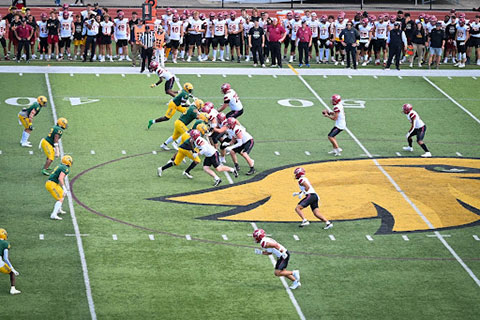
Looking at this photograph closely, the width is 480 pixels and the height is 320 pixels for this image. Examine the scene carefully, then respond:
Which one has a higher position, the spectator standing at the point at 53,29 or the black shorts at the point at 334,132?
the spectator standing at the point at 53,29

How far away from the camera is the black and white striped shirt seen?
35625 mm

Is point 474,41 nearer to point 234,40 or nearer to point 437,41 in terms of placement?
point 437,41

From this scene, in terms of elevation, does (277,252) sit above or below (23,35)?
below

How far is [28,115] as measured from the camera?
1077 inches

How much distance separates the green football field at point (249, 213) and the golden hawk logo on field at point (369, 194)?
5 cm

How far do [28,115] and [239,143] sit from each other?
237 inches

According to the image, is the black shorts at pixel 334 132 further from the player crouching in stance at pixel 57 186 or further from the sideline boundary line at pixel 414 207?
the player crouching in stance at pixel 57 186

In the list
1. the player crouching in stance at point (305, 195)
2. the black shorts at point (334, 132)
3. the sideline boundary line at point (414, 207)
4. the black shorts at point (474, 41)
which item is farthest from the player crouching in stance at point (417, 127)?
the black shorts at point (474, 41)

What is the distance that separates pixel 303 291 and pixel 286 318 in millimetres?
1260

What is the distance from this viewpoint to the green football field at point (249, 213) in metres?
18.5

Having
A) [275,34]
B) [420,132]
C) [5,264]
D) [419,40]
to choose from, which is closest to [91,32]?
[275,34]

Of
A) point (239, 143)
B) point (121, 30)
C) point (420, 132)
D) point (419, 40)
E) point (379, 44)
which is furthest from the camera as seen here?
point (379, 44)

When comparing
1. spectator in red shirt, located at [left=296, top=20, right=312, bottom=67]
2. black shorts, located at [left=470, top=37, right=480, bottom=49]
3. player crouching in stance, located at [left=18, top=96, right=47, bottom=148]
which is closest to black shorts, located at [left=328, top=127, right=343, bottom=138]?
player crouching in stance, located at [left=18, top=96, right=47, bottom=148]

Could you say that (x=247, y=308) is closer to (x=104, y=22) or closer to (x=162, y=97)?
→ (x=162, y=97)
